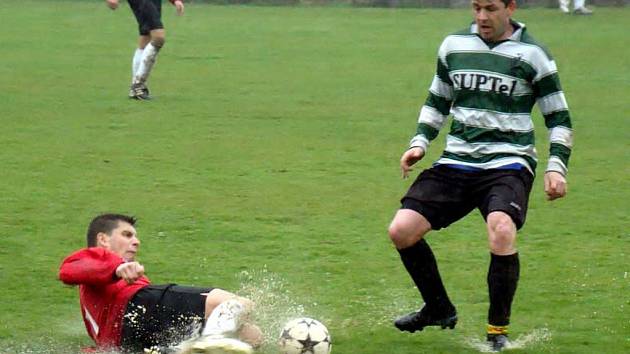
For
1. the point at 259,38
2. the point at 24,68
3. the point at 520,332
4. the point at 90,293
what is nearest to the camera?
the point at 90,293

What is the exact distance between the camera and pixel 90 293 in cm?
598

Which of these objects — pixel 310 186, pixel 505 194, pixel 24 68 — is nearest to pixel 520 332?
pixel 505 194

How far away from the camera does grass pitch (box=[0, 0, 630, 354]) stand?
6871 millimetres

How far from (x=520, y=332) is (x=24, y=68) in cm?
1334

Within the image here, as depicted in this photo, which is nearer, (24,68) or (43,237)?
(43,237)

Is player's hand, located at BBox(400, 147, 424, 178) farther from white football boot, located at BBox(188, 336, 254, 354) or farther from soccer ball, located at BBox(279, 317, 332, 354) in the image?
white football boot, located at BBox(188, 336, 254, 354)

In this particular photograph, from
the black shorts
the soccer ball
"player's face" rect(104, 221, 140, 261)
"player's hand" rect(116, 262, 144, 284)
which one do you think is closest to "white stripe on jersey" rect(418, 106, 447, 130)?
the soccer ball

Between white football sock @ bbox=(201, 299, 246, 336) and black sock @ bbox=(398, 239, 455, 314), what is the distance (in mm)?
997

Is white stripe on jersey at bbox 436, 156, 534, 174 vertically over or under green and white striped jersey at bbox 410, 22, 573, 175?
under

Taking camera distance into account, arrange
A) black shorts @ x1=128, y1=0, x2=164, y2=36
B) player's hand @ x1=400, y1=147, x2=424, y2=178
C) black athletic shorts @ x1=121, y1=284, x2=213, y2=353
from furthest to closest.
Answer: black shorts @ x1=128, y1=0, x2=164, y2=36 < player's hand @ x1=400, y1=147, x2=424, y2=178 < black athletic shorts @ x1=121, y1=284, x2=213, y2=353

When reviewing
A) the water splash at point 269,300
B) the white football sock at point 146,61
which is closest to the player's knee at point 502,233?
the water splash at point 269,300

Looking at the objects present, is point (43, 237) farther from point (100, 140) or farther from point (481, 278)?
point (100, 140)

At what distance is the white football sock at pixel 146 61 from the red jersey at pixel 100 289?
360 inches

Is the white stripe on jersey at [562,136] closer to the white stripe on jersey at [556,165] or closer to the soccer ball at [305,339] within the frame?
the white stripe on jersey at [556,165]
